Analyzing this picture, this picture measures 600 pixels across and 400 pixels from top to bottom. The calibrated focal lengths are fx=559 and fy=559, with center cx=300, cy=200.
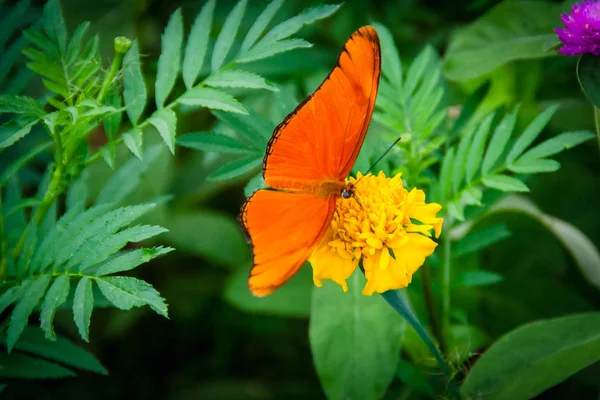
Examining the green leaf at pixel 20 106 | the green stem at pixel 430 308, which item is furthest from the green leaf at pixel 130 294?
the green stem at pixel 430 308

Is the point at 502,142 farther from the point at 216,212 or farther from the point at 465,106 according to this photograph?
the point at 216,212

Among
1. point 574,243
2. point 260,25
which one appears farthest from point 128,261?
point 574,243

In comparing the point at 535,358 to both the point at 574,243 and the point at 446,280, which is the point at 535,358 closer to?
the point at 446,280

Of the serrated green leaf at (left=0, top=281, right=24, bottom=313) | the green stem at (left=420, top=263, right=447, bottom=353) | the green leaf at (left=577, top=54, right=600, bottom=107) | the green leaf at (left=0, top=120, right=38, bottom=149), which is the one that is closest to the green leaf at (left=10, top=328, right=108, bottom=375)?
the serrated green leaf at (left=0, top=281, right=24, bottom=313)

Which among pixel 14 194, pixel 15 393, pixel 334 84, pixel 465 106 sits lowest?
pixel 15 393

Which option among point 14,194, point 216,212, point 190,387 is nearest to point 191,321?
point 190,387

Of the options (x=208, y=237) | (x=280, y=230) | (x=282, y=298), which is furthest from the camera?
(x=208, y=237)
